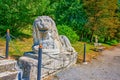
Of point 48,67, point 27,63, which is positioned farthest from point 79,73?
point 27,63

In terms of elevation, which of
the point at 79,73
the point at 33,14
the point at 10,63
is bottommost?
the point at 79,73

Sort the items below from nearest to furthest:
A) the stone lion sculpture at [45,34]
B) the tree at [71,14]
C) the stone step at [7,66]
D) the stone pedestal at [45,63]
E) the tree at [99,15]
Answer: the stone step at [7,66] → the stone pedestal at [45,63] → the stone lion sculpture at [45,34] → the tree at [99,15] → the tree at [71,14]

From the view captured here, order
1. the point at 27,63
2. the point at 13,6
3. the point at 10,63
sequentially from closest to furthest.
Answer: the point at 10,63, the point at 27,63, the point at 13,6

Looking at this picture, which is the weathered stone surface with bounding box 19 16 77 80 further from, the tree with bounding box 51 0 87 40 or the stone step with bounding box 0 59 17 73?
the tree with bounding box 51 0 87 40

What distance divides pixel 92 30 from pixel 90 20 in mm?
1192

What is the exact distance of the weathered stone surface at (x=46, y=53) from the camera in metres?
8.35

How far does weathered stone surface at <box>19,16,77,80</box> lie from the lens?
835 cm

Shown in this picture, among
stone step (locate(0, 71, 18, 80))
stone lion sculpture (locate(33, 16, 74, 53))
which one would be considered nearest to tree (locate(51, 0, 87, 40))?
stone lion sculpture (locate(33, 16, 74, 53))

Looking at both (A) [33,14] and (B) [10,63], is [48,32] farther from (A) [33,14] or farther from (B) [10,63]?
(A) [33,14]

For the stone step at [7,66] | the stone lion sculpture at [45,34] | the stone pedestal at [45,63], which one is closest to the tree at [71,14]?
the stone pedestal at [45,63]

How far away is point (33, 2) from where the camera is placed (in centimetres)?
1644

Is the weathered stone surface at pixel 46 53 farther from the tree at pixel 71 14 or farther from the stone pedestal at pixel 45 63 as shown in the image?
the tree at pixel 71 14

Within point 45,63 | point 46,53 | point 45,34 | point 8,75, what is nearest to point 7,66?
point 8,75

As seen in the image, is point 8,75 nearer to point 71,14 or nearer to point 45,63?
point 45,63
